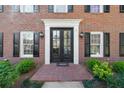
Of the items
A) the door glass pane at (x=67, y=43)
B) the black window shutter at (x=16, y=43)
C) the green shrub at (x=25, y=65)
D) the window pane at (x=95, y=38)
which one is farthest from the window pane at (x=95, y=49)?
the black window shutter at (x=16, y=43)

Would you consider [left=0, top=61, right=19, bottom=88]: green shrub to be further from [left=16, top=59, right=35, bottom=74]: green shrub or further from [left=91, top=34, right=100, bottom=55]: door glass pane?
[left=91, top=34, right=100, bottom=55]: door glass pane

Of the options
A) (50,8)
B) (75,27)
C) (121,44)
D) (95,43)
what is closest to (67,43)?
(75,27)

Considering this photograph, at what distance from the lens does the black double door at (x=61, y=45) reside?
12.2m

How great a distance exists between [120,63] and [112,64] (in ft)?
2.38

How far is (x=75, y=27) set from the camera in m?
12.0

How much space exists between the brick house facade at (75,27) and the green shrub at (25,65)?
0.69 meters

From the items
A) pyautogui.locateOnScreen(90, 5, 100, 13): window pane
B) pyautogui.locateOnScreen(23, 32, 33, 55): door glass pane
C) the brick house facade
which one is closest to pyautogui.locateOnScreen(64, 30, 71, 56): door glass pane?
the brick house facade

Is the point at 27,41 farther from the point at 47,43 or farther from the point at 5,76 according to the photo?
the point at 5,76

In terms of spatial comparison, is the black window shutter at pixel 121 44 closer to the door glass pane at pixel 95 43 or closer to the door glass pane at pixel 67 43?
the door glass pane at pixel 95 43

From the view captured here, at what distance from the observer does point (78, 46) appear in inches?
476

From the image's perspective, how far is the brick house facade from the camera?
12047 millimetres

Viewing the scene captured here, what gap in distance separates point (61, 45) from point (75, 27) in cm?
123

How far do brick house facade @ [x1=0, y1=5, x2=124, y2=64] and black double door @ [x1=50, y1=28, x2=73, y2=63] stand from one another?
0.12 metres
